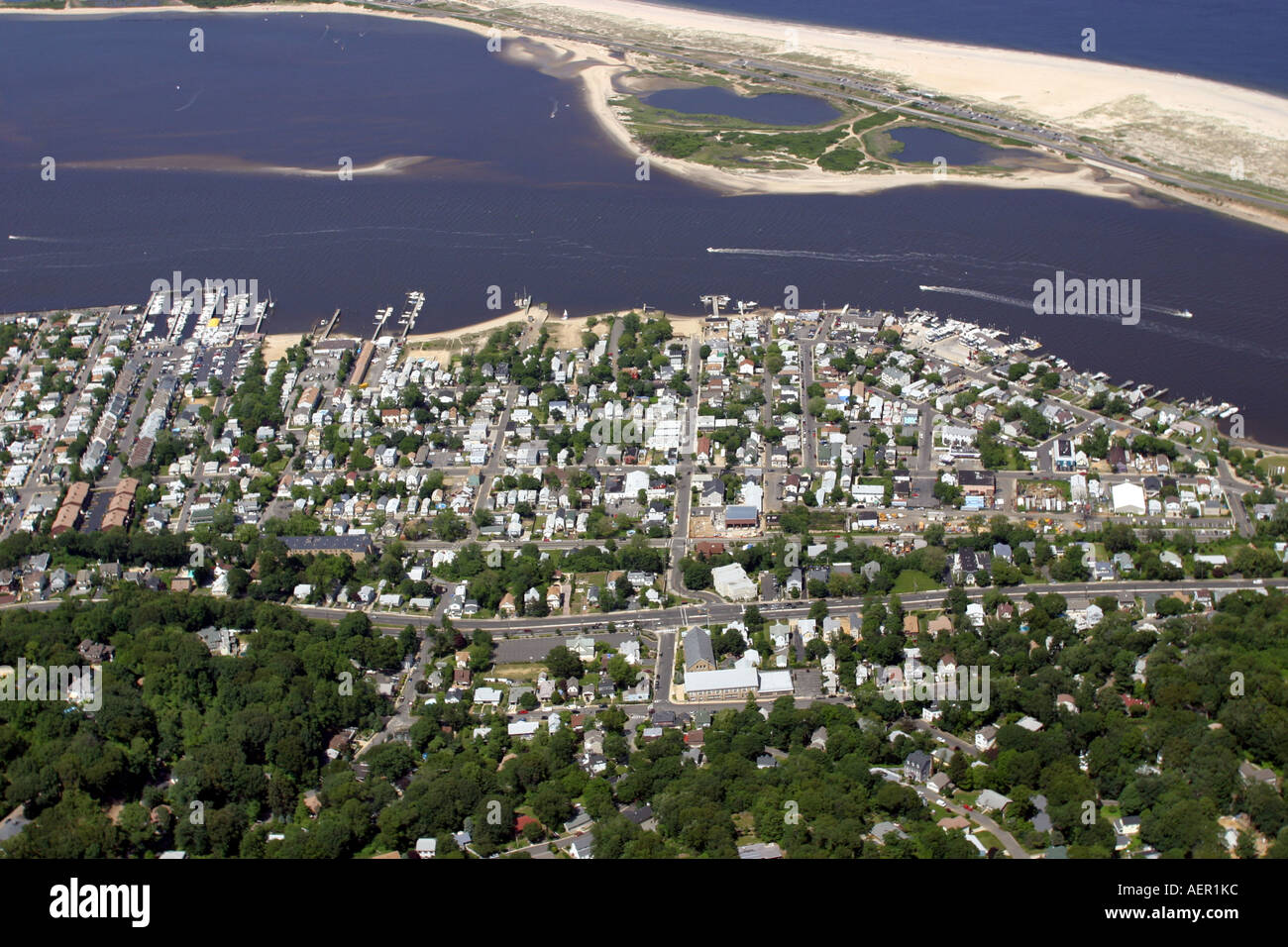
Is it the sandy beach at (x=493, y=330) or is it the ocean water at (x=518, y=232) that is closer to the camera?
the sandy beach at (x=493, y=330)

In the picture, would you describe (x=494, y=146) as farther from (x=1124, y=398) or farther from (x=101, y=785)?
(x=101, y=785)

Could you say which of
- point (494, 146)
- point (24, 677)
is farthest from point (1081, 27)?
point (24, 677)

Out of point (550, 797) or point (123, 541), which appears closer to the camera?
point (550, 797)

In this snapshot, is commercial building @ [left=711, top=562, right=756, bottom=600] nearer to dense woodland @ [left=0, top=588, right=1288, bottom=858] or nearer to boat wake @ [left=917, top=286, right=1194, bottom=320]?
dense woodland @ [left=0, top=588, right=1288, bottom=858]

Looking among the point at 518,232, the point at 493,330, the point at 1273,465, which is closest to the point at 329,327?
the point at 493,330

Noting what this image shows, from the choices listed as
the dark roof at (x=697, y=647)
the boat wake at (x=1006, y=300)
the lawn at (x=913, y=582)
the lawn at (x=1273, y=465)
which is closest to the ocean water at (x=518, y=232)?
the boat wake at (x=1006, y=300)

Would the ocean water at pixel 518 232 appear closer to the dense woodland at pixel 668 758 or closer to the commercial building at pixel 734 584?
the dense woodland at pixel 668 758
